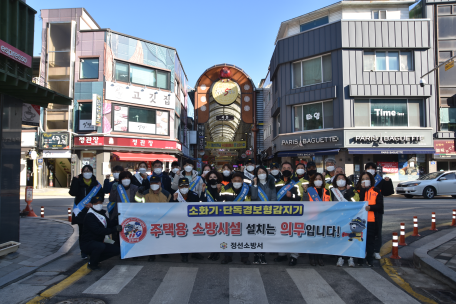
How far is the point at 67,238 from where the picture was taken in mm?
8031

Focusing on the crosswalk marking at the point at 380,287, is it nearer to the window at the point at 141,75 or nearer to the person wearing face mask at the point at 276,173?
the person wearing face mask at the point at 276,173

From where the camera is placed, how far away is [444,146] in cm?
2316

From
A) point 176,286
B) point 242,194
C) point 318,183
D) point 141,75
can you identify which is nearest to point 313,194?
point 318,183

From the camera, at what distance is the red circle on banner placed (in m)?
6.06

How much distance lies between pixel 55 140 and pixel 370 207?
80.8 ft

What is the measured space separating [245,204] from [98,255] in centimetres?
284

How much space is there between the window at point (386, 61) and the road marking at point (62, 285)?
22.1 metres

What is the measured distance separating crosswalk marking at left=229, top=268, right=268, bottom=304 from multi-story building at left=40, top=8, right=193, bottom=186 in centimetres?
2058

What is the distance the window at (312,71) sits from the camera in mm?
22991

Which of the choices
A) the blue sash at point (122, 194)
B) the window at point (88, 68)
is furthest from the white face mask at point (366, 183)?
the window at point (88, 68)

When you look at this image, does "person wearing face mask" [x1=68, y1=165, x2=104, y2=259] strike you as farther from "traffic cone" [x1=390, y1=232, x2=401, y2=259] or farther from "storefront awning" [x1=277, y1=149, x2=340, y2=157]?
"storefront awning" [x1=277, y1=149, x2=340, y2=157]

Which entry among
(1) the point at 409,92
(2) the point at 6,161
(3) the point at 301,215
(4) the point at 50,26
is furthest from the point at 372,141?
(4) the point at 50,26

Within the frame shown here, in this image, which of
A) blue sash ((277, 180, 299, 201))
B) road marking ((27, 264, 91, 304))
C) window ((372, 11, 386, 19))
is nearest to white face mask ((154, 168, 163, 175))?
road marking ((27, 264, 91, 304))

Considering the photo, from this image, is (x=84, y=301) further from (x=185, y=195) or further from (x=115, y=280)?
(x=185, y=195)
